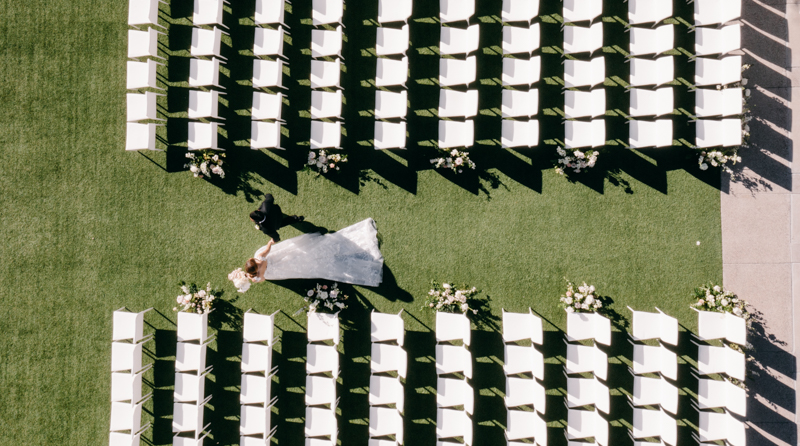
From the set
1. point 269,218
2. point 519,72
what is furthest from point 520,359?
point 519,72

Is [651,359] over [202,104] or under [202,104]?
under

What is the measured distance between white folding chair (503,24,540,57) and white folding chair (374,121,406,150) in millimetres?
1969

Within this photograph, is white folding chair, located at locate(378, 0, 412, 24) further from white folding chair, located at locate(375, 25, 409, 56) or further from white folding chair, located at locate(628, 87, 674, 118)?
white folding chair, located at locate(628, 87, 674, 118)

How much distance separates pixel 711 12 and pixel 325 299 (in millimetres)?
7222

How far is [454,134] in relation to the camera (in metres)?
5.64

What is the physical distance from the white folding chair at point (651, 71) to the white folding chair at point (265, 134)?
5301 mm

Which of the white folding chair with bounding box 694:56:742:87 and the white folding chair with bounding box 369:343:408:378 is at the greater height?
the white folding chair with bounding box 694:56:742:87

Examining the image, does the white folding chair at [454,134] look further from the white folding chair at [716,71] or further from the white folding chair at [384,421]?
the white folding chair at [384,421]

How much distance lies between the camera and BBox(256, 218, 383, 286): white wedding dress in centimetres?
587

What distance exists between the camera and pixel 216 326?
6102mm

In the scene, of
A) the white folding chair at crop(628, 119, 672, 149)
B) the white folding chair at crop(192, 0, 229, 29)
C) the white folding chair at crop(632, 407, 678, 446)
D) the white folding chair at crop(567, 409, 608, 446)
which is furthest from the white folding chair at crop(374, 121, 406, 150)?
the white folding chair at crop(632, 407, 678, 446)

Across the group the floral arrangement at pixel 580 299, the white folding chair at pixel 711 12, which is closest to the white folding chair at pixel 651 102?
the white folding chair at pixel 711 12

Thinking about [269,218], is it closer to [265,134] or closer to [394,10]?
[265,134]

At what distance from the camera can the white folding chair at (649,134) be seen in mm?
5520
